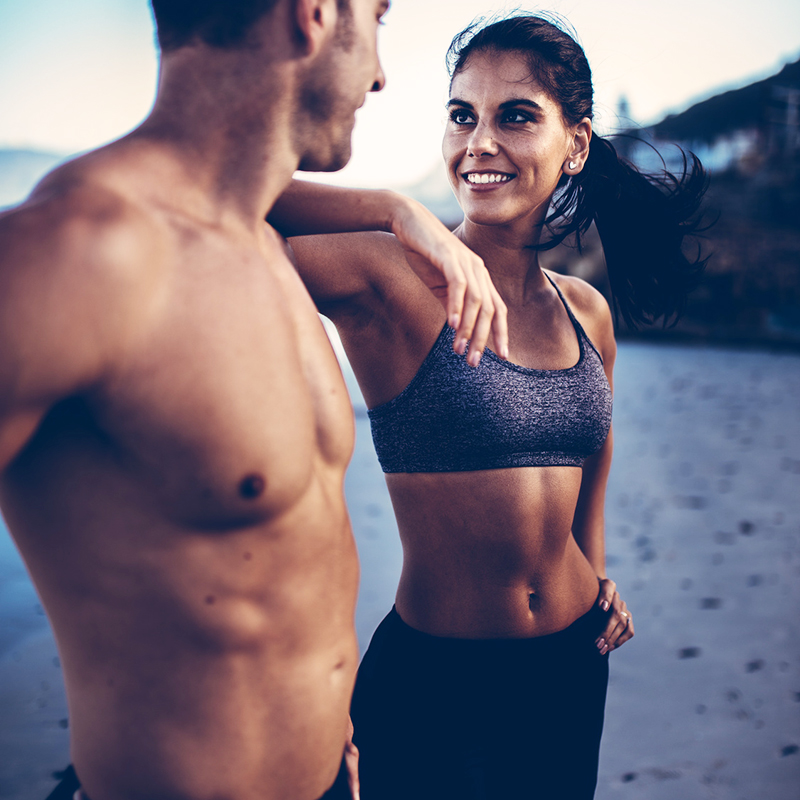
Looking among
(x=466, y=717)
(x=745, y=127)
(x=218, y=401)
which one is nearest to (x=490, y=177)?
(x=218, y=401)

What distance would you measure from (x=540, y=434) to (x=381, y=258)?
54 cm

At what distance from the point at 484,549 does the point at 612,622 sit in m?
0.50

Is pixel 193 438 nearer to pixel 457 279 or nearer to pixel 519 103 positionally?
pixel 457 279

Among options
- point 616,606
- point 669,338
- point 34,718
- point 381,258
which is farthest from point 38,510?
point 669,338

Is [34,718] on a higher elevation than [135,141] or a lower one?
lower

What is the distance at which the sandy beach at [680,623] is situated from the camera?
2.98 m

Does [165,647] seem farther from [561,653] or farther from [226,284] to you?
[561,653]

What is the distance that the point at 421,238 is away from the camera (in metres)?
1.22

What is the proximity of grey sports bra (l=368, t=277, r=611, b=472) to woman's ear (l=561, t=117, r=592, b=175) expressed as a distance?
0.57 metres

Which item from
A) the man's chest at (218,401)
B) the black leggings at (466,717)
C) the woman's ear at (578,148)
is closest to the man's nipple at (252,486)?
the man's chest at (218,401)

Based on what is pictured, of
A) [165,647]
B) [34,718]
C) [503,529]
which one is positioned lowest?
[34,718]

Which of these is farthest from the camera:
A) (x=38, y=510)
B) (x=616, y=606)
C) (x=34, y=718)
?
(x=34, y=718)

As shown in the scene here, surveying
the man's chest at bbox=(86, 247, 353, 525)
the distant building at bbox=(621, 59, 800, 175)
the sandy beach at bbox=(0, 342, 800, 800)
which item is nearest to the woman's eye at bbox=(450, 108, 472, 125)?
the man's chest at bbox=(86, 247, 353, 525)

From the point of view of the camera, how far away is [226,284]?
3.23 ft
